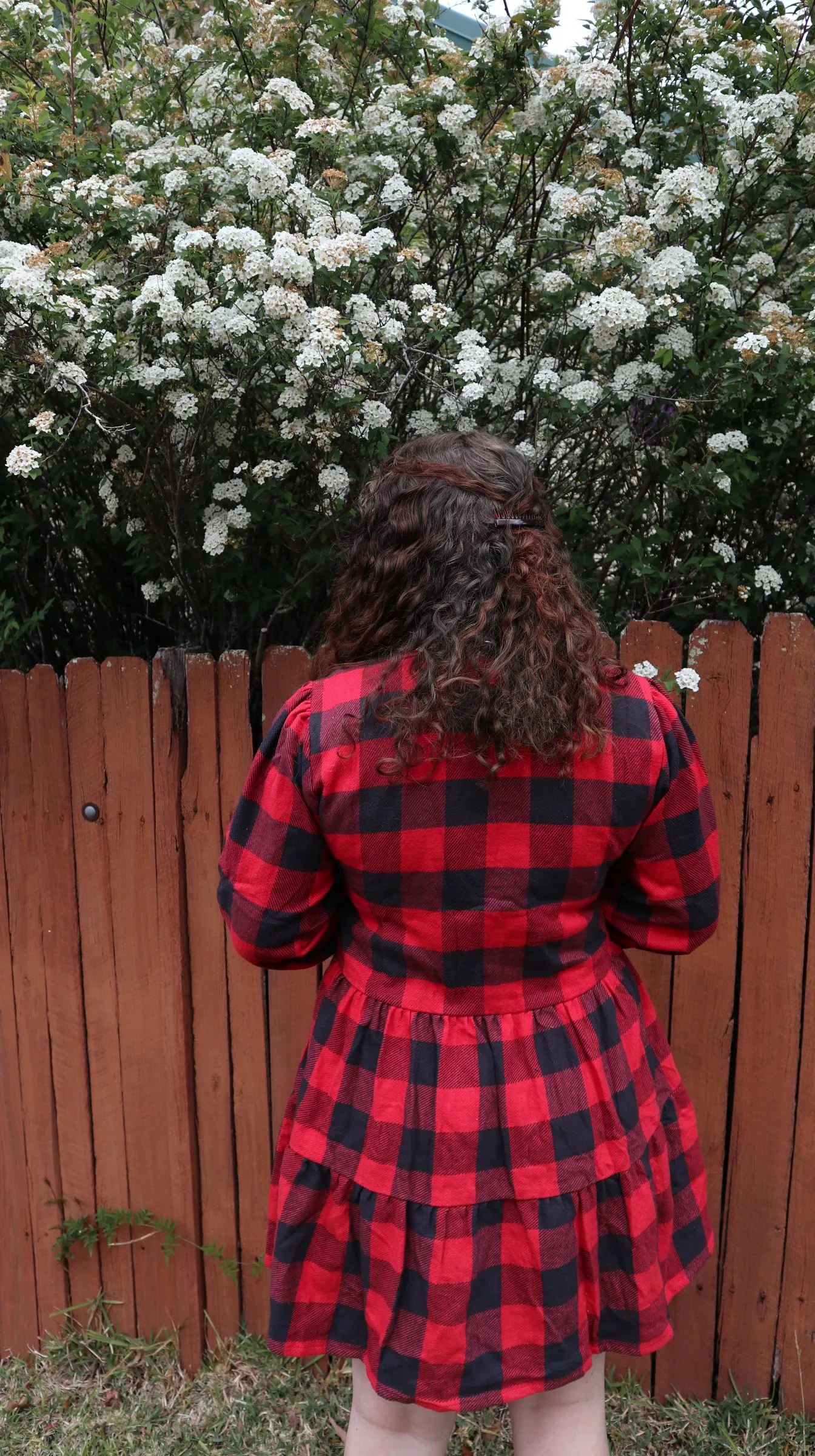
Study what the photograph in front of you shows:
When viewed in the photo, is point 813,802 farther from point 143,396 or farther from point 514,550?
point 143,396

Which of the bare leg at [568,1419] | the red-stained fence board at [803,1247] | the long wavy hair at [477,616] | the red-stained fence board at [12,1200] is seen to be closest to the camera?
the long wavy hair at [477,616]

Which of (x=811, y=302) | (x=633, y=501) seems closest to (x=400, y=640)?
(x=633, y=501)

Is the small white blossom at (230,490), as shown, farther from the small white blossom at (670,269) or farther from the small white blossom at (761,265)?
the small white blossom at (761,265)

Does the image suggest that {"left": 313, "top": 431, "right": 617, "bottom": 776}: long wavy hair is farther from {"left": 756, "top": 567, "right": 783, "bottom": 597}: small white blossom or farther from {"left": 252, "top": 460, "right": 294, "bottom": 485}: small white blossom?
{"left": 756, "top": 567, "right": 783, "bottom": 597}: small white blossom

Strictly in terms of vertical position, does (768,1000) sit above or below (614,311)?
below

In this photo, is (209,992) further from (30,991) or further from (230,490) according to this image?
(230,490)

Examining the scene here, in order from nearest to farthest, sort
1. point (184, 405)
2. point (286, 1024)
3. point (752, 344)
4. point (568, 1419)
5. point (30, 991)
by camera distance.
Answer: point (568, 1419) → point (752, 344) → point (184, 405) → point (286, 1024) → point (30, 991)

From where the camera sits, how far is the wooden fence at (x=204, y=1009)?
221 centimetres

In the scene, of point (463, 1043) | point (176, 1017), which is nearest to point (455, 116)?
point (463, 1043)

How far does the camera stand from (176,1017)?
2480mm

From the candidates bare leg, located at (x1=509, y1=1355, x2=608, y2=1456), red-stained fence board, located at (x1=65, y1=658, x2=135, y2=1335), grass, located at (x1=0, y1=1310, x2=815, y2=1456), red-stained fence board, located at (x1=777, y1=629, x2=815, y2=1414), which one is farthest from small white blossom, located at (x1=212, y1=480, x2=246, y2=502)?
grass, located at (x1=0, y1=1310, x2=815, y2=1456)

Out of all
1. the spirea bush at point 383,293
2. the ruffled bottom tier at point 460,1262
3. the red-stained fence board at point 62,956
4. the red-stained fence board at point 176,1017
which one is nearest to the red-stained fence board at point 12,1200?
the red-stained fence board at point 62,956

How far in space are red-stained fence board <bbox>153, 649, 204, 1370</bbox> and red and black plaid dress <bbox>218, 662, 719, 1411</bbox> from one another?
837mm

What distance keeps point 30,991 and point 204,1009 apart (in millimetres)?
467
